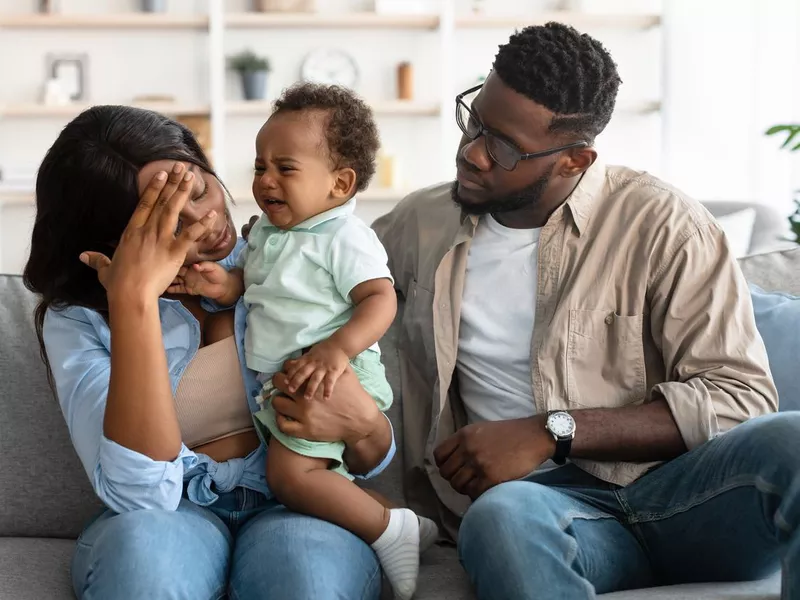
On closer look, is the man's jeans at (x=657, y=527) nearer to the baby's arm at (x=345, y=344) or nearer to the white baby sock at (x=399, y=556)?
the white baby sock at (x=399, y=556)

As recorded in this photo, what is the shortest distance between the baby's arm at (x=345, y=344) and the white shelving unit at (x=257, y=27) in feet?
13.5

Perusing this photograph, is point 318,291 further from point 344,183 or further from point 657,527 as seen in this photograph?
point 657,527

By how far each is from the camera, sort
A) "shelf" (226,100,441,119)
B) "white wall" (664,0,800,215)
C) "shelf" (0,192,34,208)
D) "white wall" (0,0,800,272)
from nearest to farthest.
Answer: "white wall" (664,0,800,215) < "shelf" (0,192,34,208) < "shelf" (226,100,441,119) < "white wall" (0,0,800,272)

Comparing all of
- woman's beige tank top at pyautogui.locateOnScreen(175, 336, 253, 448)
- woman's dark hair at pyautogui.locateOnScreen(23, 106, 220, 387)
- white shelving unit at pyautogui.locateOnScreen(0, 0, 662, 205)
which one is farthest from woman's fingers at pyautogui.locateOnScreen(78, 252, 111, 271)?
white shelving unit at pyautogui.locateOnScreen(0, 0, 662, 205)

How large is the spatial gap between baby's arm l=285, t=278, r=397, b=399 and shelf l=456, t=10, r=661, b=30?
14.7ft

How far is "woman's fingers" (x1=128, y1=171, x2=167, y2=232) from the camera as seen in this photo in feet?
5.14

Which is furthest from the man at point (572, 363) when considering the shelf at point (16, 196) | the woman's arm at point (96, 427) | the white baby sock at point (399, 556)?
the shelf at point (16, 196)

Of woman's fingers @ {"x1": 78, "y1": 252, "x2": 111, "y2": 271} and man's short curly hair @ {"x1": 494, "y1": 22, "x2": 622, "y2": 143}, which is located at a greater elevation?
man's short curly hair @ {"x1": 494, "y1": 22, "x2": 622, "y2": 143}

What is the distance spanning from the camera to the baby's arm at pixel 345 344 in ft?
5.17

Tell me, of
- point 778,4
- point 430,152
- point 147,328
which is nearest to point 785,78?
point 778,4

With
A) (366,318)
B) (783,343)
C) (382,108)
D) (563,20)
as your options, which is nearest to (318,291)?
(366,318)

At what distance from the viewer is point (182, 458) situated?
1555 millimetres

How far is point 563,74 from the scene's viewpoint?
189cm

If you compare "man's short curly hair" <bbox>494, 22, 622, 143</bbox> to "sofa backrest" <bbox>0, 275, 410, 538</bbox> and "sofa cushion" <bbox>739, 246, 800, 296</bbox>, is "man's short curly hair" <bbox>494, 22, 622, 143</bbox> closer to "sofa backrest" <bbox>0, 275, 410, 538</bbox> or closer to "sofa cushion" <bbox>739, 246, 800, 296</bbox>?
"sofa cushion" <bbox>739, 246, 800, 296</bbox>
